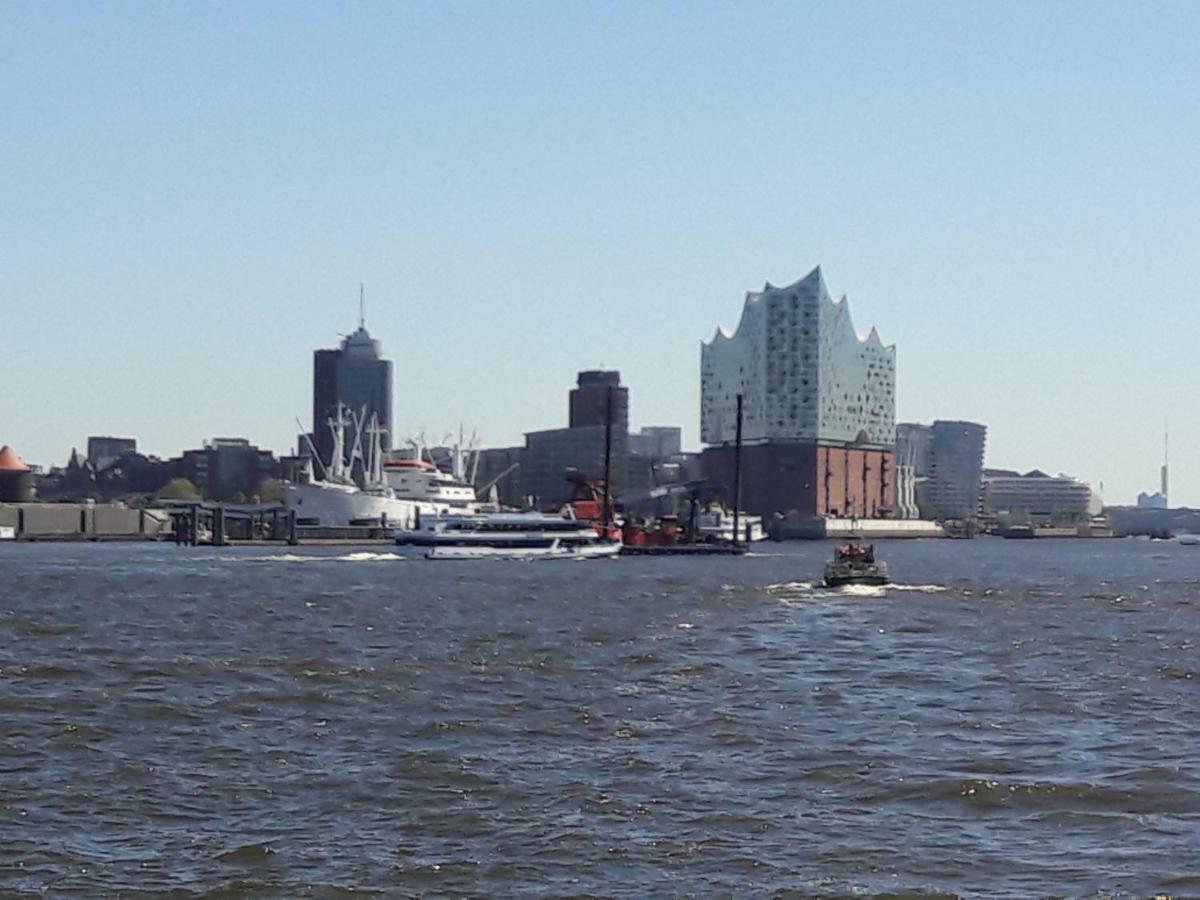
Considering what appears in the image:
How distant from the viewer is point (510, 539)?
13125 cm

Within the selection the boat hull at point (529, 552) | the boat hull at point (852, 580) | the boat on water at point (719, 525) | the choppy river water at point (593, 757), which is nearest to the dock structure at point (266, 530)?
the boat on water at point (719, 525)

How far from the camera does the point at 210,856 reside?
21.0m

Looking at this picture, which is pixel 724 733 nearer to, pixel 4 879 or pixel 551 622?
pixel 4 879

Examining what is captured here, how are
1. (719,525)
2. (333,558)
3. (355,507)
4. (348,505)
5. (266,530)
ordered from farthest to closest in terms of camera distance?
(266,530)
(719,525)
(348,505)
(355,507)
(333,558)

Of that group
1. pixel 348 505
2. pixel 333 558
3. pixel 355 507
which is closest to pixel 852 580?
pixel 333 558

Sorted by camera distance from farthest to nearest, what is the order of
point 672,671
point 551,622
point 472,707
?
1. point 551,622
2. point 672,671
3. point 472,707

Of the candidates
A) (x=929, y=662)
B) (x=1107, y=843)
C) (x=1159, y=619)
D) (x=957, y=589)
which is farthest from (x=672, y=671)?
(x=957, y=589)

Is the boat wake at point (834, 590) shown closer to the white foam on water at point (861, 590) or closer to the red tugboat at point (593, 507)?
the white foam on water at point (861, 590)

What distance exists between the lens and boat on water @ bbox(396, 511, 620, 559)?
129 metres

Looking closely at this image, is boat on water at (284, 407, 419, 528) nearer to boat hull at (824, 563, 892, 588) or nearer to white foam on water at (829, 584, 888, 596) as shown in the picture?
white foam on water at (829, 584, 888, 596)

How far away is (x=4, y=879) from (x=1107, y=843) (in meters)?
12.6

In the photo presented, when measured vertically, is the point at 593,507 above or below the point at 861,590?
above

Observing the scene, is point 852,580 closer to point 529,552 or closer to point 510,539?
point 529,552

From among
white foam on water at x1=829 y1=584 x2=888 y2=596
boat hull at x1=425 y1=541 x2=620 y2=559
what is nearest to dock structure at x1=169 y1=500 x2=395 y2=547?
boat hull at x1=425 y1=541 x2=620 y2=559
